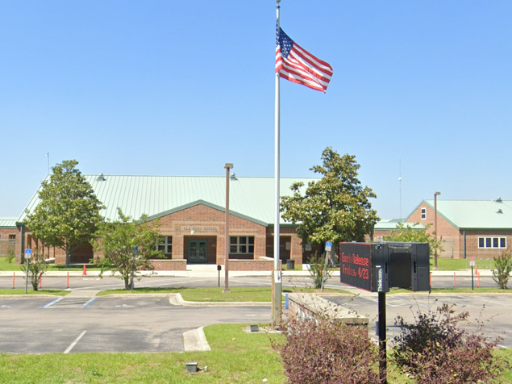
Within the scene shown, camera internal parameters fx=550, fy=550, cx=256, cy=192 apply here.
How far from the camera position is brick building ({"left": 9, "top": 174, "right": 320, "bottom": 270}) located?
45375 millimetres

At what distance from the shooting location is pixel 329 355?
6555mm

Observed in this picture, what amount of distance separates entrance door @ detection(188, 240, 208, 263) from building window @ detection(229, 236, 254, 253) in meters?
2.60

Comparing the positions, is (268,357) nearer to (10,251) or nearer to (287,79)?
(287,79)

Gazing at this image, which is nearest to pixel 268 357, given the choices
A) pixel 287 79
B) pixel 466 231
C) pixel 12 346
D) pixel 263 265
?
pixel 12 346

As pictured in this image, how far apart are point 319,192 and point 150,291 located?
66.5 feet

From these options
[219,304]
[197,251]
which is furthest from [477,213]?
[219,304]

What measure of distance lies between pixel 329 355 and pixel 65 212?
37.5 m

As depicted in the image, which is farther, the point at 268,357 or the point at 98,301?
the point at 98,301

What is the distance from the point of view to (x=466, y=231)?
5906cm

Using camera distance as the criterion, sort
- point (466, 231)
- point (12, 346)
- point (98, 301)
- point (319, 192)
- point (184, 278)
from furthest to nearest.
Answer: point (466, 231)
point (319, 192)
point (184, 278)
point (98, 301)
point (12, 346)

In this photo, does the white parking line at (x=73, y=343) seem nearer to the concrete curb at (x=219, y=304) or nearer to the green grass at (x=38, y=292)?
the concrete curb at (x=219, y=304)

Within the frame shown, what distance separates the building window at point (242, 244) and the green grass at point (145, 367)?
3638 centimetres

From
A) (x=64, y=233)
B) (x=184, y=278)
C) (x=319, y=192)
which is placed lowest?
(x=184, y=278)

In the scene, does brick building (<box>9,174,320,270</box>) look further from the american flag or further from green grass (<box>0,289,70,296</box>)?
the american flag
